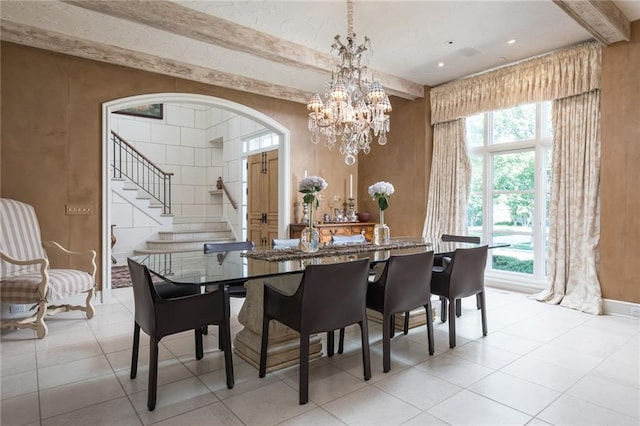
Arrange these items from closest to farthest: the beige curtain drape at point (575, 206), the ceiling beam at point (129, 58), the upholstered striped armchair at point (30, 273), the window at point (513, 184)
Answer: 1. the upholstered striped armchair at point (30, 273)
2. the ceiling beam at point (129, 58)
3. the beige curtain drape at point (575, 206)
4. the window at point (513, 184)

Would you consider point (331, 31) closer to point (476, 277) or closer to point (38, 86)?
point (476, 277)

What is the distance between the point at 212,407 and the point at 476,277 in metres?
2.37

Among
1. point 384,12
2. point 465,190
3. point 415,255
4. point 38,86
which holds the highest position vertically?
point 384,12

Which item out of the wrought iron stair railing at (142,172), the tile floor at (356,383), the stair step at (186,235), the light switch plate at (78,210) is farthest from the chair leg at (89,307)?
the wrought iron stair railing at (142,172)

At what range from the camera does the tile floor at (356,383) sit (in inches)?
79.4

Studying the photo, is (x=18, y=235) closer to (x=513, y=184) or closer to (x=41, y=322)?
(x=41, y=322)

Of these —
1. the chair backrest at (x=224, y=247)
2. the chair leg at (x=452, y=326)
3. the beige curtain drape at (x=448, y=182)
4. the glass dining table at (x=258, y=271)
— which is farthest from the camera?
the beige curtain drape at (x=448, y=182)

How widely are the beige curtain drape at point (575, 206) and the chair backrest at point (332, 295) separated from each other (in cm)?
312

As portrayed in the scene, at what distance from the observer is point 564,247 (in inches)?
168

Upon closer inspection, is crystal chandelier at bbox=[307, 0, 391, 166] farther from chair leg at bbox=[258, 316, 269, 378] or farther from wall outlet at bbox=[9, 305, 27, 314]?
wall outlet at bbox=[9, 305, 27, 314]

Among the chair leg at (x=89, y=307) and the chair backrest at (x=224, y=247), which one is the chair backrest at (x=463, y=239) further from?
the chair leg at (x=89, y=307)

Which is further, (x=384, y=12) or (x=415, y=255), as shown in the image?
(x=384, y=12)

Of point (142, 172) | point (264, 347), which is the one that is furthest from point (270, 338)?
point (142, 172)

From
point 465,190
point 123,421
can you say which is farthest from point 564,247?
point 123,421
